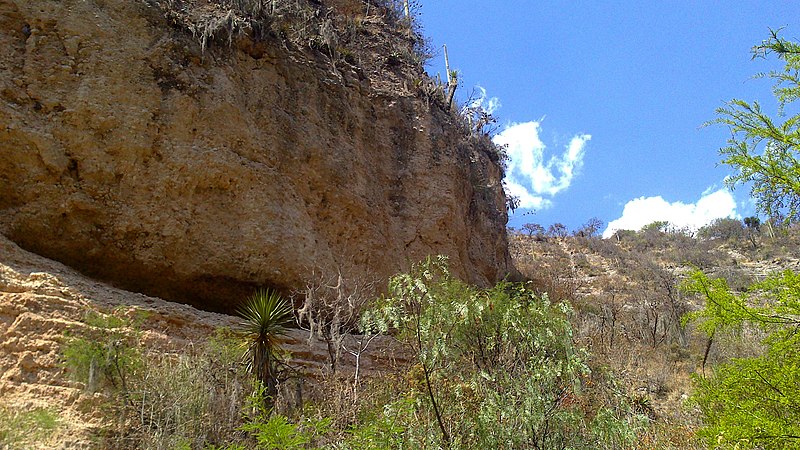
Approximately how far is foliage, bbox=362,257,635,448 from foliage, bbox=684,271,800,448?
127 cm

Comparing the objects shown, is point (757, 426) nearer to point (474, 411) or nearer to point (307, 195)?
point (474, 411)

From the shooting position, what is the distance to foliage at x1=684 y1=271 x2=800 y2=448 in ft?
18.1

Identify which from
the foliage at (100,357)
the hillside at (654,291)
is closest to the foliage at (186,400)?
the foliage at (100,357)

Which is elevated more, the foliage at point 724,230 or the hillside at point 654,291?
the foliage at point 724,230

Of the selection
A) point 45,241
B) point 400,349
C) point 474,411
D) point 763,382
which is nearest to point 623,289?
point 400,349

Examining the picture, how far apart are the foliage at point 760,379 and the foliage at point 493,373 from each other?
1.27 m

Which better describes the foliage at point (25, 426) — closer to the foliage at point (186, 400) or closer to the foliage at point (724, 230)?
the foliage at point (186, 400)

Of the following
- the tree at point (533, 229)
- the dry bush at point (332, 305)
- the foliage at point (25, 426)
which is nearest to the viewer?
the foliage at point (25, 426)

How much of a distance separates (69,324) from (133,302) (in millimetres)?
1026

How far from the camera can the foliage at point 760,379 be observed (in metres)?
5.50

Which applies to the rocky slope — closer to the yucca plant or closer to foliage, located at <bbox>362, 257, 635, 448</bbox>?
the yucca plant

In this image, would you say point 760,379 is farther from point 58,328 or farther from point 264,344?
point 58,328

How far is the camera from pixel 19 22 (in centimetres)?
792

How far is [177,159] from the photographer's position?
8.34m
